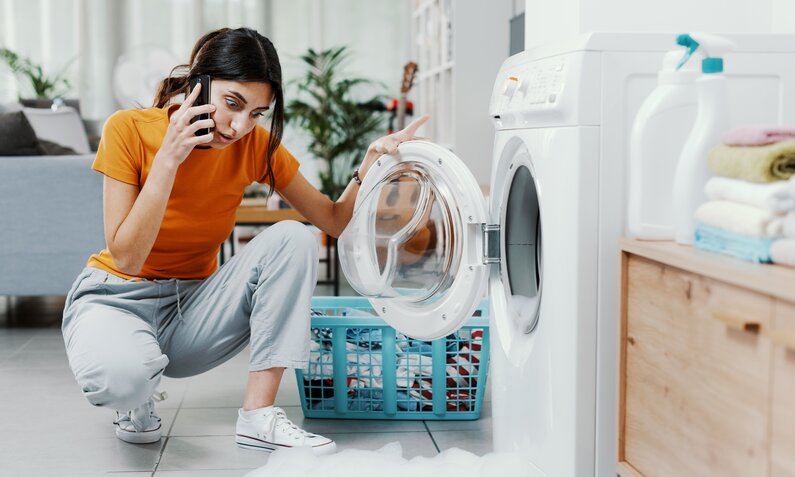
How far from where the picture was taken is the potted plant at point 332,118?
611 cm

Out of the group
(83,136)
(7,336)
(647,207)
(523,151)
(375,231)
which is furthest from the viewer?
(83,136)

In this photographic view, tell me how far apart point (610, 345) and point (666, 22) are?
620 mm

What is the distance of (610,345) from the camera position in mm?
1419

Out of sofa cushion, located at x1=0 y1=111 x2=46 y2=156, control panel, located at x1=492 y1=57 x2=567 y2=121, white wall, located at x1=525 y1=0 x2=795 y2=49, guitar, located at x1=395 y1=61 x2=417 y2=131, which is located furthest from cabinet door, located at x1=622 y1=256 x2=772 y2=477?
guitar, located at x1=395 y1=61 x2=417 y2=131

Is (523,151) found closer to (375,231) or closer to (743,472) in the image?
(375,231)

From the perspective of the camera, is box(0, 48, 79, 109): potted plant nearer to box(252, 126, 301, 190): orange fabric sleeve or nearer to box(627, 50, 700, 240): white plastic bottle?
box(252, 126, 301, 190): orange fabric sleeve

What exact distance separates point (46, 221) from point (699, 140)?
260 cm

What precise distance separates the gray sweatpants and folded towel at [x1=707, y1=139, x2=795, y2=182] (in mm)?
1071

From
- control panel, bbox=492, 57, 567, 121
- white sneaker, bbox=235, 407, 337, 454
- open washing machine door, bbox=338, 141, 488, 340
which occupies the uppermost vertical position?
control panel, bbox=492, 57, 567, 121

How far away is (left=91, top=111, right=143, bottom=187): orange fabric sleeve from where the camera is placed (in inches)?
73.9

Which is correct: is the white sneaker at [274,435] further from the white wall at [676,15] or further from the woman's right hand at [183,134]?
the white wall at [676,15]

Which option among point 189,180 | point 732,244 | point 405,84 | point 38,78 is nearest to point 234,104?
point 189,180

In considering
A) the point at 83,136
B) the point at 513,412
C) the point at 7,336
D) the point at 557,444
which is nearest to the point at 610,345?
the point at 557,444

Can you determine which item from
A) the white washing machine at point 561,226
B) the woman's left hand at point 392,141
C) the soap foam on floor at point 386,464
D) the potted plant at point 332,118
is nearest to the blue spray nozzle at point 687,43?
the white washing machine at point 561,226
